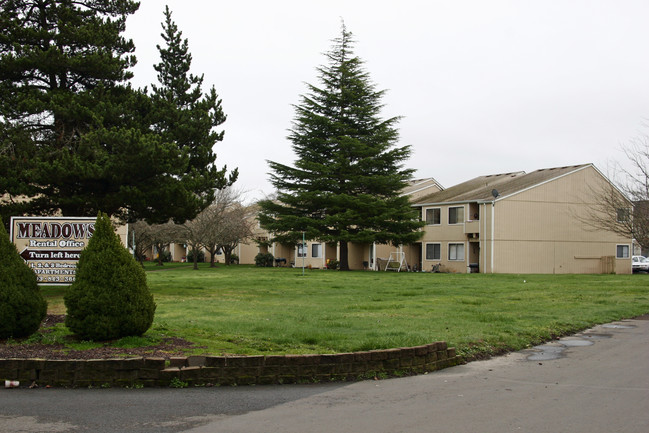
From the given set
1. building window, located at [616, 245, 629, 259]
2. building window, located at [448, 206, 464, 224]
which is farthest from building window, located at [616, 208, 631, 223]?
building window, located at [448, 206, 464, 224]

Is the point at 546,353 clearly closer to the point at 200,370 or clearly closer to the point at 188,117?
the point at 200,370

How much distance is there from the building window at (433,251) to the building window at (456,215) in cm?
225

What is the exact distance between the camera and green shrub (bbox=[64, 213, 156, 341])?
967cm

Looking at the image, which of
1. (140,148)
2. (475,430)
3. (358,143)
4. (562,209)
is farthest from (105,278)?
(562,209)

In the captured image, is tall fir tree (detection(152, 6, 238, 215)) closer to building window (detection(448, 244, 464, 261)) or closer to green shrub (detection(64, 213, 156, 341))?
green shrub (detection(64, 213, 156, 341))

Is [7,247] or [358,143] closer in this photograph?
[7,247]

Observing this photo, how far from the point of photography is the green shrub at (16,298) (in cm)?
982

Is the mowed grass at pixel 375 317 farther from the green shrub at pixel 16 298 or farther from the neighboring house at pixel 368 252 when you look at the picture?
the neighboring house at pixel 368 252

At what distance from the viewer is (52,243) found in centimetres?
1619

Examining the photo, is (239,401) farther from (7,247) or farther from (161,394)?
(7,247)

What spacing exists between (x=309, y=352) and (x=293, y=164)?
37.9 metres

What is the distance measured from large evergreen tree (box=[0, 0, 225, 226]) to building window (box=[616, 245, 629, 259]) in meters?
36.7

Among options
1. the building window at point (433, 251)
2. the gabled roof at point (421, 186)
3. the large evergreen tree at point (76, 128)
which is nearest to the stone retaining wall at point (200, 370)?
the large evergreen tree at point (76, 128)

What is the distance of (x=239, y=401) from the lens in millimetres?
7496
